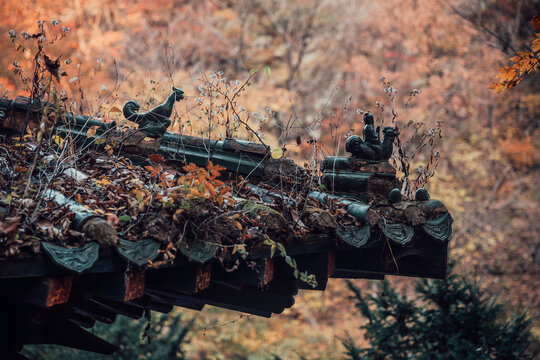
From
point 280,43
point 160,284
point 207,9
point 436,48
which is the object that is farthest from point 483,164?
point 160,284

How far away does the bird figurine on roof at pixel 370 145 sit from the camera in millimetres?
4102

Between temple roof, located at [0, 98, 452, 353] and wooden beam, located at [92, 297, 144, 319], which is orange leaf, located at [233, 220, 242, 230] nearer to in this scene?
temple roof, located at [0, 98, 452, 353]

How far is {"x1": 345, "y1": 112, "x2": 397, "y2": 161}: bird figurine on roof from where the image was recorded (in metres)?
4.10

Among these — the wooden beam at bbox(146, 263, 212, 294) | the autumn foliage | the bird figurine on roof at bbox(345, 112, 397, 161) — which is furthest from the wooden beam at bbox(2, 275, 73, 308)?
the autumn foliage

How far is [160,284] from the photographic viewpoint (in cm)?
291

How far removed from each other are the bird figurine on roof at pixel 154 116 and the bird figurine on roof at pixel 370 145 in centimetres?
143

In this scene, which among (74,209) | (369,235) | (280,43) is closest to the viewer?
(74,209)

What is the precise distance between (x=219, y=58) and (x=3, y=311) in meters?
14.8

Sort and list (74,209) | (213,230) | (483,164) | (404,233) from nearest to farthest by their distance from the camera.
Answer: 1. (74,209)
2. (213,230)
3. (404,233)
4. (483,164)

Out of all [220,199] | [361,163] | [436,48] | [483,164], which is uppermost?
[436,48]

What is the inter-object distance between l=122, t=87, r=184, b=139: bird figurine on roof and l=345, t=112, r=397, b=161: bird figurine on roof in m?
1.43

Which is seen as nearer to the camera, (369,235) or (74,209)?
(74,209)

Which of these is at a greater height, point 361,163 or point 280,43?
point 280,43

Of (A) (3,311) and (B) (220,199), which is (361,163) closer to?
(B) (220,199)
